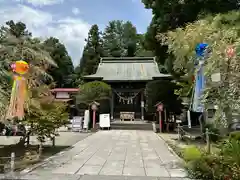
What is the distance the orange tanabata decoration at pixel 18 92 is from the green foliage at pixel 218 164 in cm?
458

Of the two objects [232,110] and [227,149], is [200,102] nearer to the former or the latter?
[232,110]

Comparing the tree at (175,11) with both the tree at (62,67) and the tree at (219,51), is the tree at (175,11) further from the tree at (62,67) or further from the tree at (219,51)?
the tree at (62,67)

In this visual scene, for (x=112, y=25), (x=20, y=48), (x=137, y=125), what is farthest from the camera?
(x=112, y=25)

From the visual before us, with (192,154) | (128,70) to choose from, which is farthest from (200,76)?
(128,70)

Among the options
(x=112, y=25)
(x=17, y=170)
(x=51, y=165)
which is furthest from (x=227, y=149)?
(x=112, y=25)

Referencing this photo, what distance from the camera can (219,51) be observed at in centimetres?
698

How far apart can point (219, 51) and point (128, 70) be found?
67.8 ft

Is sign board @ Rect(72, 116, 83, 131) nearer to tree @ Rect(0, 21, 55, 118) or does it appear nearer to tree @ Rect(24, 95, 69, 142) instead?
tree @ Rect(24, 95, 69, 142)

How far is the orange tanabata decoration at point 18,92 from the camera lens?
24.5ft

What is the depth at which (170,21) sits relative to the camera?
15266 millimetres

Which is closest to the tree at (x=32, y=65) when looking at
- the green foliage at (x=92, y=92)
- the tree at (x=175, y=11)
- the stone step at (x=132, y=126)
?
the tree at (x=175, y=11)

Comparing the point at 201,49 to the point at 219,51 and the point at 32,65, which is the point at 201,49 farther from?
the point at 32,65

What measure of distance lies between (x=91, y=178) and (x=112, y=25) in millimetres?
55181

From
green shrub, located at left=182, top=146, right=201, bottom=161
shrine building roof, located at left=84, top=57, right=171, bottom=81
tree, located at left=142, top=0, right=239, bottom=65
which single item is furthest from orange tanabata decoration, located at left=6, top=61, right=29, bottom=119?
shrine building roof, located at left=84, top=57, right=171, bottom=81
